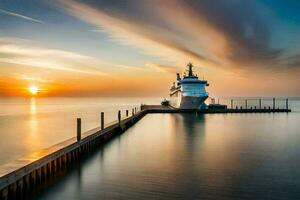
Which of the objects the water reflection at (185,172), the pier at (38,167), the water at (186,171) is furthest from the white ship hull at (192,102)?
the pier at (38,167)

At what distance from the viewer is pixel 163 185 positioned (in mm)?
14305

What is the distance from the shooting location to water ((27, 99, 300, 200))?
13.3 meters

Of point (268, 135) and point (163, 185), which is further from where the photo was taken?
point (268, 135)

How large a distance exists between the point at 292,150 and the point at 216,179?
12609mm

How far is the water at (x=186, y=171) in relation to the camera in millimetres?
13312

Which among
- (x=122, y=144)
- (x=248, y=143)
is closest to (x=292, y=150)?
(x=248, y=143)

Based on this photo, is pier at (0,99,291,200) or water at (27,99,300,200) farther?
water at (27,99,300,200)

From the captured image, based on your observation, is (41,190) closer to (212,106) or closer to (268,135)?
(268,135)

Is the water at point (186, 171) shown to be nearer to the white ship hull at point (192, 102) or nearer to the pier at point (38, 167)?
the pier at point (38, 167)

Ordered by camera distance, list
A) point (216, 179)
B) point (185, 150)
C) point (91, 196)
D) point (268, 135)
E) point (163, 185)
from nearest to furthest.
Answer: point (91, 196), point (163, 185), point (216, 179), point (185, 150), point (268, 135)

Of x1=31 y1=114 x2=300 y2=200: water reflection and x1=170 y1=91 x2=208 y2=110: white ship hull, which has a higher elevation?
x1=170 y1=91 x2=208 y2=110: white ship hull

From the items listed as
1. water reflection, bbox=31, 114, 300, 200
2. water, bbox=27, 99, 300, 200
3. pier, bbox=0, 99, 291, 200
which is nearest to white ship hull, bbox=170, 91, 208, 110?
water, bbox=27, 99, 300, 200

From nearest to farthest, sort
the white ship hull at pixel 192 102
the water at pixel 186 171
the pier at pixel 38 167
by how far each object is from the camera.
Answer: the pier at pixel 38 167 < the water at pixel 186 171 < the white ship hull at pixel 192 102

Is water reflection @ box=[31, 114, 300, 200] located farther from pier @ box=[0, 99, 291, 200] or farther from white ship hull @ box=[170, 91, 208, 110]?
white ship hull @ box=[170, 91, 208, 110]
